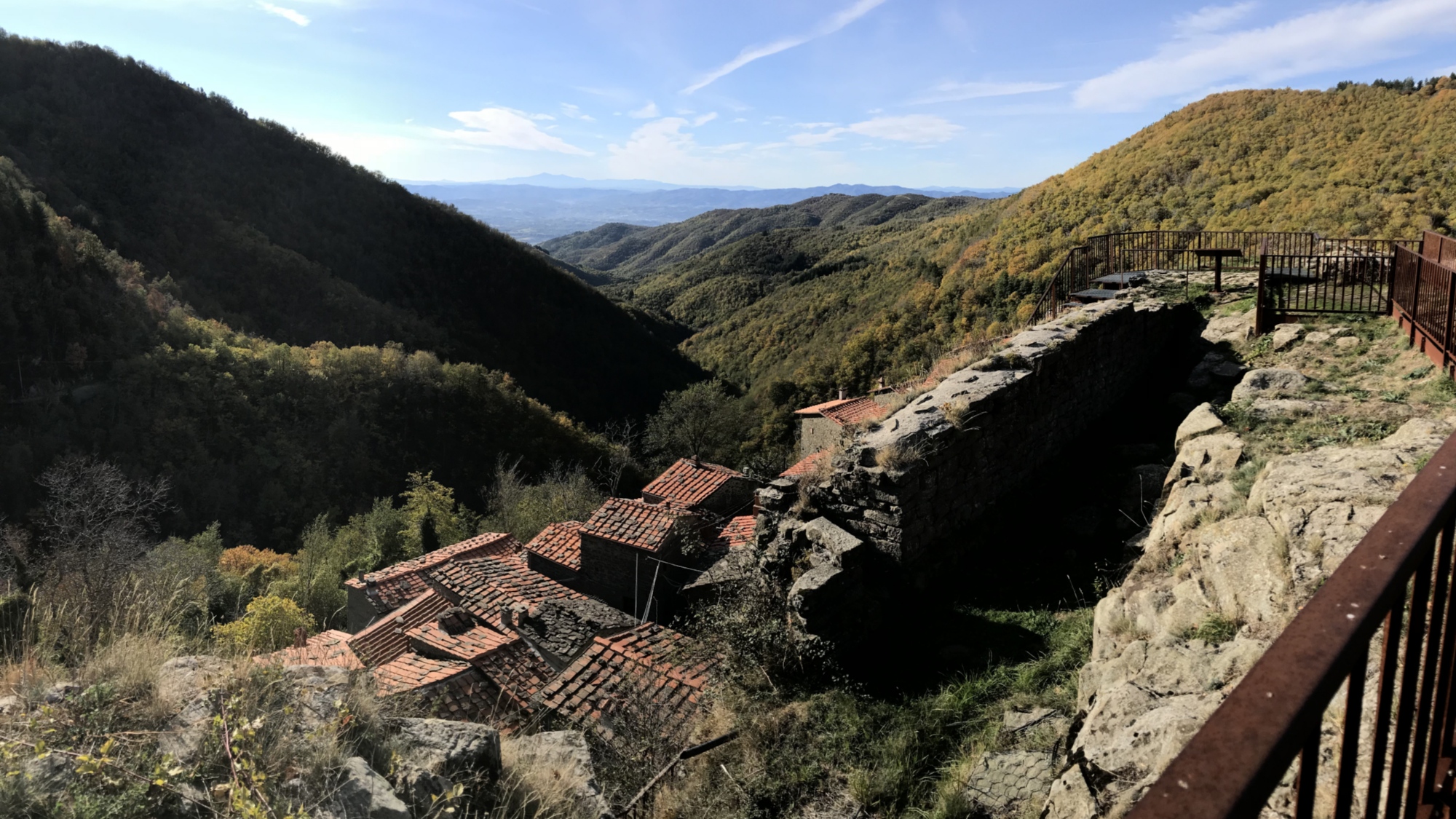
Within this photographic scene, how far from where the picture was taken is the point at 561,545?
14305 millimetres

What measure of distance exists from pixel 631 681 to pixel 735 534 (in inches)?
232

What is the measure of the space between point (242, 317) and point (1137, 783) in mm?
46100

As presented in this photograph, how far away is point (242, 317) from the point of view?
1564 inches

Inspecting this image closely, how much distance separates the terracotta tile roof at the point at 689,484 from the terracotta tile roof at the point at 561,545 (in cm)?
157

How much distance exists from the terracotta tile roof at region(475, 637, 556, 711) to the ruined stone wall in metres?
3.71

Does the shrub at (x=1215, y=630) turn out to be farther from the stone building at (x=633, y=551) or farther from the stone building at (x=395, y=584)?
the stone building at (x=395, y=584)

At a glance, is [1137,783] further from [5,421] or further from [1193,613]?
[5,421]

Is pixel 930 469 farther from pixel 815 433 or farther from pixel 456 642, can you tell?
pixel 815 433

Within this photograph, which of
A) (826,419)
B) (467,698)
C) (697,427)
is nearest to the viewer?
(467,698)

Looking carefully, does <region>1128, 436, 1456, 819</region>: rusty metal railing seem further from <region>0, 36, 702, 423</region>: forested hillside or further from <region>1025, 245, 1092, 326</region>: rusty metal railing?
<region>0, 36, 702, 423</region>: forested hillside

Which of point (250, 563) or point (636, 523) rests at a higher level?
point (636, 523)

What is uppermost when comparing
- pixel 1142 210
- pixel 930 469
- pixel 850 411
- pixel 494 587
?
pixel 1142 210

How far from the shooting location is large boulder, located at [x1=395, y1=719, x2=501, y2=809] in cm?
391

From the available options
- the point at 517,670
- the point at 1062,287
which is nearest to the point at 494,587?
the point at 517,670
